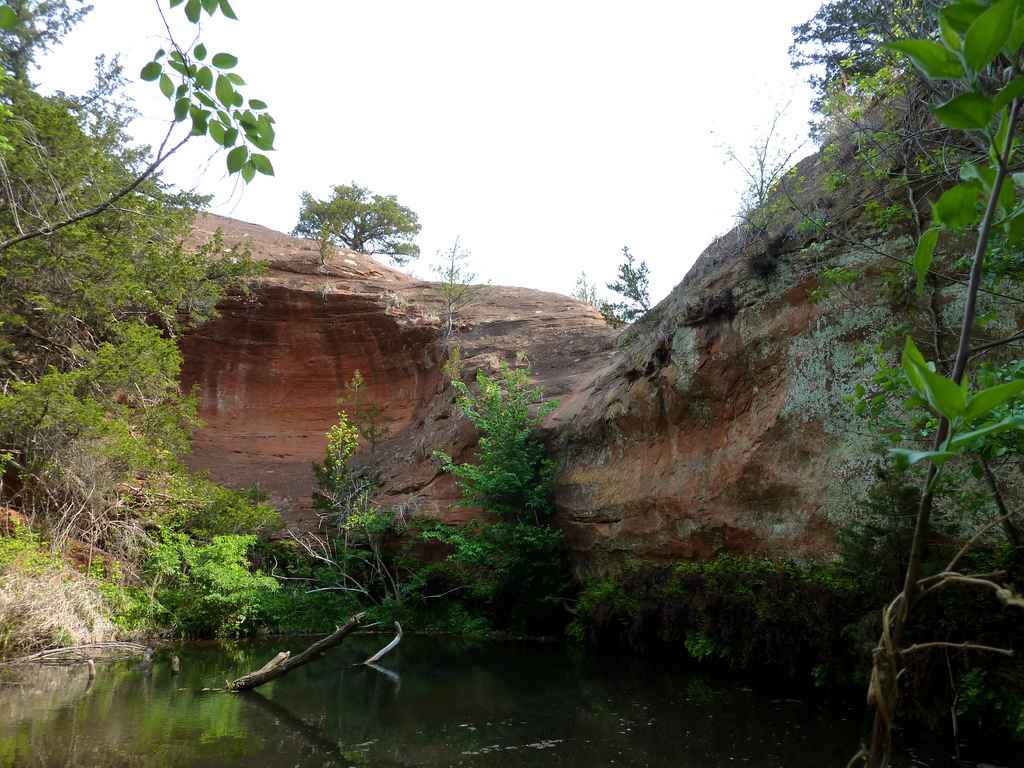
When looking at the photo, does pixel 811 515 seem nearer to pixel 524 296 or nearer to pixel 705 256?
pixel 705 256

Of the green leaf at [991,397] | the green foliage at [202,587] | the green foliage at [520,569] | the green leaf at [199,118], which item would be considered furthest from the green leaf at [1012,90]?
the green foliage at [202,587]

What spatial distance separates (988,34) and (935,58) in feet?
0.26

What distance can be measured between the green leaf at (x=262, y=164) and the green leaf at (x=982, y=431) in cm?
167

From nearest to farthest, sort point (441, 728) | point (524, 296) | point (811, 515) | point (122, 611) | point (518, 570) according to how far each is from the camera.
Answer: point (441, 728)
point (811, 515)
point (122, 611)
point (518, 570)
point (524, 296)

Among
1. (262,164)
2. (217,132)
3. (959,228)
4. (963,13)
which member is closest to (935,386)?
(959,228)

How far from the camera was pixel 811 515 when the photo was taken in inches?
374

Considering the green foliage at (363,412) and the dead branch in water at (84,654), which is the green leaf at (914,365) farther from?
the green foliage at (363,412)

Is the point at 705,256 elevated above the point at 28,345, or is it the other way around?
the point at 705,256

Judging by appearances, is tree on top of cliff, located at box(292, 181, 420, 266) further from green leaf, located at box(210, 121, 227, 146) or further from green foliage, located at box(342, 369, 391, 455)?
green leaf, located at box(210, 121, 227, 146)

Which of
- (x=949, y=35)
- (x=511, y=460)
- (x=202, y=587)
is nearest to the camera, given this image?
(x=949, y=35)

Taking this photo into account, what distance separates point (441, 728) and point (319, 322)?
714 inches

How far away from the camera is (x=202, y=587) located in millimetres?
13680

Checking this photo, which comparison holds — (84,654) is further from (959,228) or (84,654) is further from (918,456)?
(959,228)

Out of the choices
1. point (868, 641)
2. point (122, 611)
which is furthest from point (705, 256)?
point (122, 611)
